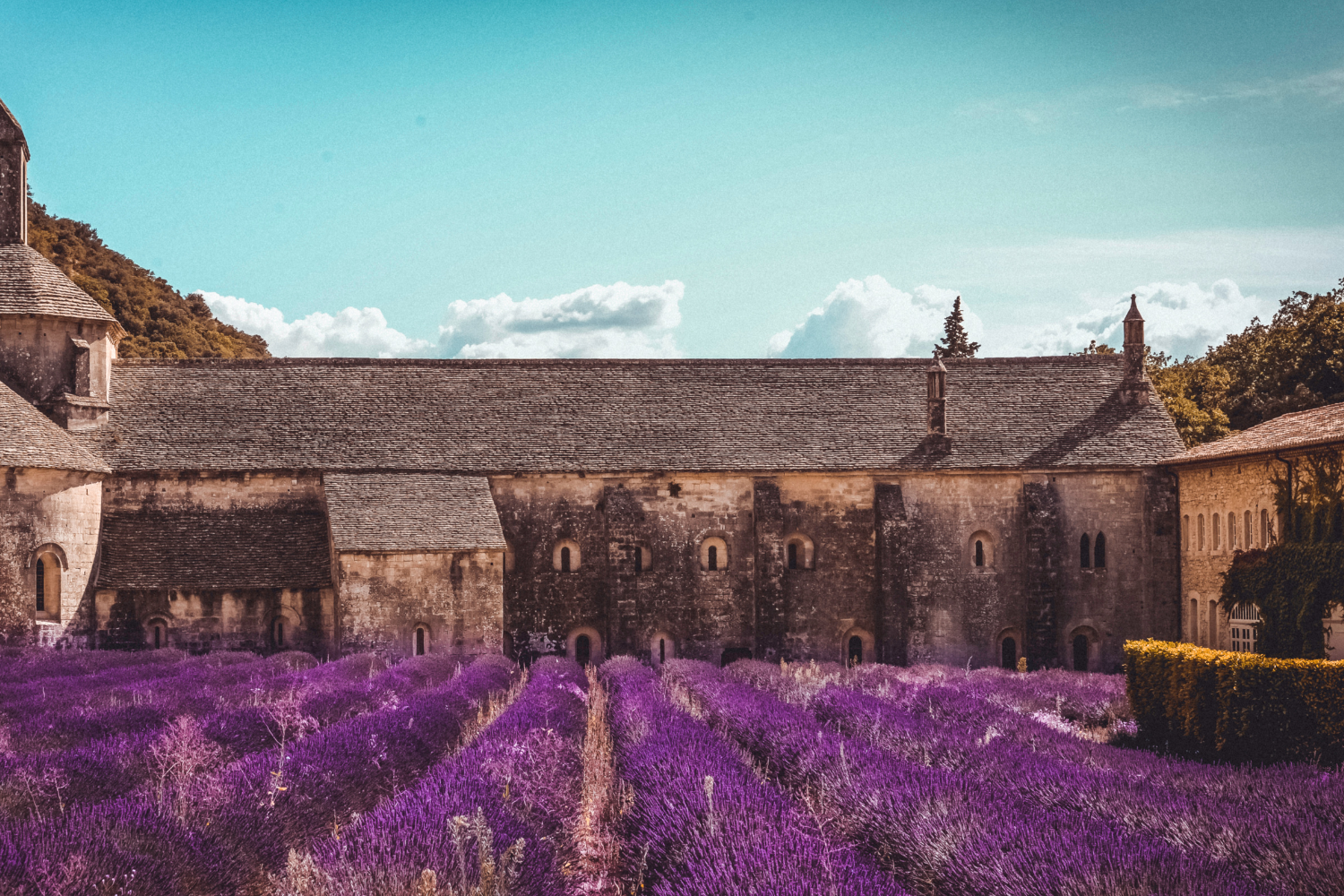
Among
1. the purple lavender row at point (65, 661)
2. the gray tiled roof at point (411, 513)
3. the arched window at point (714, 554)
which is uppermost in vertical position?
the gray tiled roof at point (411, 513)

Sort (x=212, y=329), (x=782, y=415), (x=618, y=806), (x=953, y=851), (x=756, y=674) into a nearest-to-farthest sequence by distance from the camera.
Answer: (x=953, y=851) < (x=618, y=806) < (x=756, y=674) < (x=782, y=415) < (x=212, y=329)

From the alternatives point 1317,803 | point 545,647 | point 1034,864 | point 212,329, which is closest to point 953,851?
point 1034,864

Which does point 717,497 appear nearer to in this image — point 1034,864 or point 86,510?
point 86,510

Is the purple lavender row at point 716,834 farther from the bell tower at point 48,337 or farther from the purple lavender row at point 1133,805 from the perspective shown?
the bell tower at point 48,337

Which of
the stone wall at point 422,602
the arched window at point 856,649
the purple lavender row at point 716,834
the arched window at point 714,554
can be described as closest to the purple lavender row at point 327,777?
the purple lavender row at point 716,834

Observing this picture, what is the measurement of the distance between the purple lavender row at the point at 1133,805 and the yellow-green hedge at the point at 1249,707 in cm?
363

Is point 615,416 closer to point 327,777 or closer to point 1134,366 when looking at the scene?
point 1134,366

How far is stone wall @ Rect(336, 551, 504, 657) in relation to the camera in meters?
27.3

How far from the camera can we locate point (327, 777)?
1111 cm

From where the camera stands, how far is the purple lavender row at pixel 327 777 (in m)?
9.23

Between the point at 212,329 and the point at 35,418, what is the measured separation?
1506 inches

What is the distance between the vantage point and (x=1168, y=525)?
1222 inches

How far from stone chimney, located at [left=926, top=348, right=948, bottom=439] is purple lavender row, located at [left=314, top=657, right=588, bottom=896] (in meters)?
20.6

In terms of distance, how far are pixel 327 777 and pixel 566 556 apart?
1950 cm
